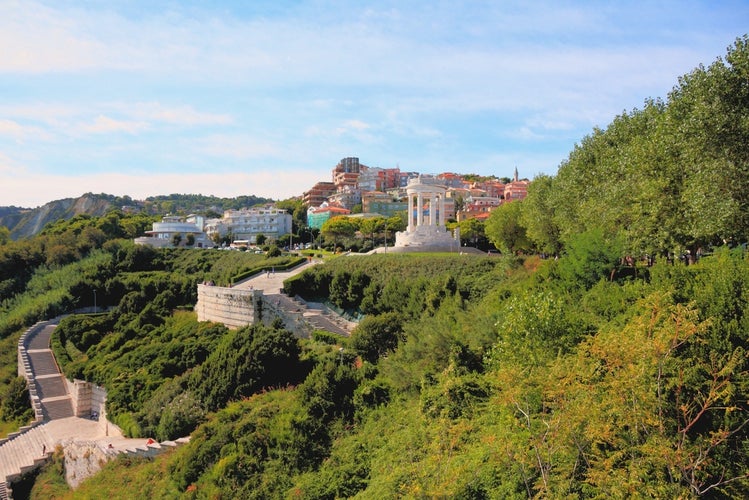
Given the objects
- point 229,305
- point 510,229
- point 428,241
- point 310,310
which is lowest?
point 310,310

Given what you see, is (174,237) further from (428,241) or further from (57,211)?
(57,211)

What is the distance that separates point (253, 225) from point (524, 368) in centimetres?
7024

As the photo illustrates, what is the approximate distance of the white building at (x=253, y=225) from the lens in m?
77.0

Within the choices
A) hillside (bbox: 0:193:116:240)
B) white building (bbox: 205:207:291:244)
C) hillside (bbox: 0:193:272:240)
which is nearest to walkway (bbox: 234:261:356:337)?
white building (bbox: 205:207:291:244)

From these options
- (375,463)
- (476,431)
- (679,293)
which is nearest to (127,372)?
(375,463)

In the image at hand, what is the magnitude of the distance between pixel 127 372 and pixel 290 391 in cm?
1047

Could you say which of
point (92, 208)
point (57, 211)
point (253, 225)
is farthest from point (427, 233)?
point (57, 211)

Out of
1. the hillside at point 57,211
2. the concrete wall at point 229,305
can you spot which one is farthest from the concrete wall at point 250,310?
the hillside at point 57,211

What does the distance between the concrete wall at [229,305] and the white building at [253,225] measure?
148 ft

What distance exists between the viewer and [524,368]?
1040 cm

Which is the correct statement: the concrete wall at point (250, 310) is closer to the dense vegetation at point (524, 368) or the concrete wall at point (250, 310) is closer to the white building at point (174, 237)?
the dense vegetation at point (524, 368)

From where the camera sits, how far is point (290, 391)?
1770 centimetres

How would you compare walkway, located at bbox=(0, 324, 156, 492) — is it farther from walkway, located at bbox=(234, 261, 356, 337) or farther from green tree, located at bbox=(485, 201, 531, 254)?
green tree, located at bbox=(485, 201, 531, 254)

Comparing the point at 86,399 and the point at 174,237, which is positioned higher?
the point at 174,237
